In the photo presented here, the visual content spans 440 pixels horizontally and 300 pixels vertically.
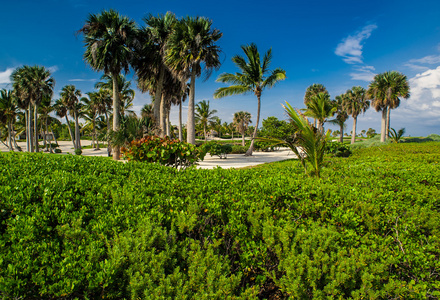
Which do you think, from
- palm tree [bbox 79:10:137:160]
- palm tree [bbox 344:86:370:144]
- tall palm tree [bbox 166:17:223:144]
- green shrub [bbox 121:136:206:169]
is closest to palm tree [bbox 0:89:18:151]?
palm tree [bbox 79:10:137:160]

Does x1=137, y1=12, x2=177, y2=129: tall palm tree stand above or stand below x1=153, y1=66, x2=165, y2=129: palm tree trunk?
above

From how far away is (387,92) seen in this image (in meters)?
36.4

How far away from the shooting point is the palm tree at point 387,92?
1414 inches

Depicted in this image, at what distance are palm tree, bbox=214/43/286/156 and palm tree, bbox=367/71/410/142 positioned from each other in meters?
24.8

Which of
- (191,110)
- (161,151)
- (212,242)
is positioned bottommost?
(212,242)

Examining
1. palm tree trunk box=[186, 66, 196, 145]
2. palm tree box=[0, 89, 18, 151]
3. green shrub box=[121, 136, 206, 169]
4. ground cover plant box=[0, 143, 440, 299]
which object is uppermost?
palm tree box=[0, 89, 18, 151]

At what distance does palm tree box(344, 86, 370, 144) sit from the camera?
4928cm

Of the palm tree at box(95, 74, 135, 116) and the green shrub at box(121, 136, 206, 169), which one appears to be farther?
the palm tree at box(95, 74, 135, 116)

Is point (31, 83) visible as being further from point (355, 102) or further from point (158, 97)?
point (355, 102)

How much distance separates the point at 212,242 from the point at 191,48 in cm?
1819

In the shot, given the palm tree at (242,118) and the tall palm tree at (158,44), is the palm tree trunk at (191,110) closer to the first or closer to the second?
the tall palm tree at (158,44)

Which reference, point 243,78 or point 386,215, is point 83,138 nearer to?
point 243,78

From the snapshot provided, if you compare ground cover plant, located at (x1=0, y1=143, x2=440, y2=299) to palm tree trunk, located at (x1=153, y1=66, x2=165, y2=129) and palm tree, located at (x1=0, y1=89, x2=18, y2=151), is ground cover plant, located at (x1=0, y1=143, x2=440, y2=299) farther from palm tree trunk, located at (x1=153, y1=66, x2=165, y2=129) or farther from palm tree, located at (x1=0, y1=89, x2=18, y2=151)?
palm tree, located at (x1=0, y1=89, x2=18, y2=151)

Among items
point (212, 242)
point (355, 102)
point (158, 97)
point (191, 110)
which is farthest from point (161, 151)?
point (355, 102)
